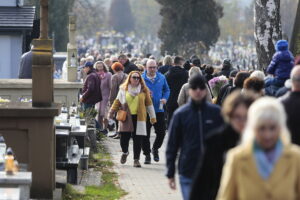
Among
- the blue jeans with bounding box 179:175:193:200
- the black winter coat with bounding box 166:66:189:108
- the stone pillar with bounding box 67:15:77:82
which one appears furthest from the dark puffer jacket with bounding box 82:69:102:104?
the blue jeans with bounding box 179:175:193:200

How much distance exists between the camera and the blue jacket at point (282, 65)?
15.6 metres

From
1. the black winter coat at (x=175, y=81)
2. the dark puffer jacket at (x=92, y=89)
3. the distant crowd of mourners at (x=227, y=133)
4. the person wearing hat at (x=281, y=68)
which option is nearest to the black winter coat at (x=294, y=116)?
the distant crowd of mourners at (x=227, y=133)

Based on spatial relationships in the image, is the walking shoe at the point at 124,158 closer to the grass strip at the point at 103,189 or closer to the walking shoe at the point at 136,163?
the grass strip at the point at 103,189

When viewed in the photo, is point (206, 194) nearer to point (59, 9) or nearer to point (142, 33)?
point (59, 9)

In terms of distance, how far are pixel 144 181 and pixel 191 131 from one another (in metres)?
6.40

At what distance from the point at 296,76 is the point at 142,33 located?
159 meters

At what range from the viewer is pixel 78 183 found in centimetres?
1579

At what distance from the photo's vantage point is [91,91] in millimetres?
24359

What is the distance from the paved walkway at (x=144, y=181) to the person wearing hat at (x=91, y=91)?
4.11 meters

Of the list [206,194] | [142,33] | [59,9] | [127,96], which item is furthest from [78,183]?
[142,33]

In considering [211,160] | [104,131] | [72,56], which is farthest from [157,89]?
[211,160]

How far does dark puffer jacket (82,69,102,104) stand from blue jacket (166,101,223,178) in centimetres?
1415

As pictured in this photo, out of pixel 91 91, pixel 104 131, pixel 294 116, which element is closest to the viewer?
pixel 294 116

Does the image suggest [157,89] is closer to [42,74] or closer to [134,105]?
[134,105]
